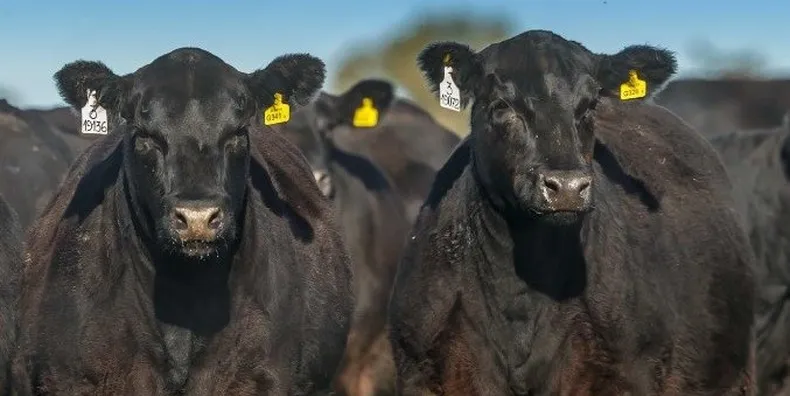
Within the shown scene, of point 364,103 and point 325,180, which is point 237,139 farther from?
point 364,103

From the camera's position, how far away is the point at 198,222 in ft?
22.3

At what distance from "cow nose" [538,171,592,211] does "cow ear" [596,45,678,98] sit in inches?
39.3

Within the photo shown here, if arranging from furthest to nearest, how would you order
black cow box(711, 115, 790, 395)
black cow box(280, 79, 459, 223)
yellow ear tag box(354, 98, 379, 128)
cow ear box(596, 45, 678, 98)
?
1. black cow box(280, 79, 459, 223)
2. yellow ear tag box(354, 98, 379, 128)
3. black cow box(711, 115, 790, 395)
4. cow ear box(596, 45, 678, 98)

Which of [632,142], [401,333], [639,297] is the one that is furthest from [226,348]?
[632,142]

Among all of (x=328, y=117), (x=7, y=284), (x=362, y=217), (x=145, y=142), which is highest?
(x=145, y=142)

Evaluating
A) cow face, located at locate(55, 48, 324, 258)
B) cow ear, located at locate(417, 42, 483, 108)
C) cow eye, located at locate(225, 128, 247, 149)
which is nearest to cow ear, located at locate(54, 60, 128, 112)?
cow face, located at locate(55, 48, 324, 258)

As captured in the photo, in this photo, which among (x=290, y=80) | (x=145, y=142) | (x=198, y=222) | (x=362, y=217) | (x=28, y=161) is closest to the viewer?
(x=198, y=222)

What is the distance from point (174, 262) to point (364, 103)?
23.9ft

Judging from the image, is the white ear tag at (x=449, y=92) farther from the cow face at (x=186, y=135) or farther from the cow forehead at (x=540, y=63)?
the cow face at (x=186, y=135)

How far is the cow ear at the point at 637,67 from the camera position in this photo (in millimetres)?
8062

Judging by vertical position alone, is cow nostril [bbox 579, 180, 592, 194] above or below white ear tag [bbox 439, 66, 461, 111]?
below

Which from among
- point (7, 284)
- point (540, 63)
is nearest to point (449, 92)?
point (540, 63)

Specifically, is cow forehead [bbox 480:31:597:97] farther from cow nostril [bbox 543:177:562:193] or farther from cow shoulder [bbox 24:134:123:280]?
cow shoulder [bbox 24:134:123:280]

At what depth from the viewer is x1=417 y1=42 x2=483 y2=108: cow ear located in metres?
7.93
